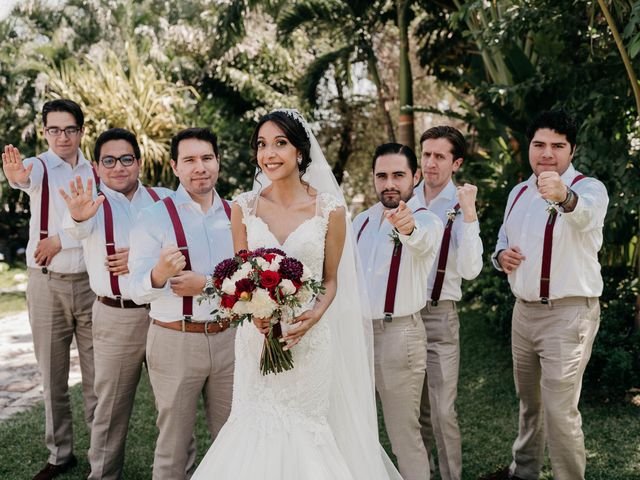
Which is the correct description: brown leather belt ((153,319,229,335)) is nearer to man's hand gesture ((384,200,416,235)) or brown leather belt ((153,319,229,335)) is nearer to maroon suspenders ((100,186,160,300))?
maroon suspenders ((100,186,160,300))

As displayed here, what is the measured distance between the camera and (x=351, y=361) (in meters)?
3.63

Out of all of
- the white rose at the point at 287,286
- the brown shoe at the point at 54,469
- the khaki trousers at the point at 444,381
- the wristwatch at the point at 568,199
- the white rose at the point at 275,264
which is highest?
the wristwatch at the point at 568,199

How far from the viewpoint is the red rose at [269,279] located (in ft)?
9.68

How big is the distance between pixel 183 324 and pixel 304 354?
0.78 meters

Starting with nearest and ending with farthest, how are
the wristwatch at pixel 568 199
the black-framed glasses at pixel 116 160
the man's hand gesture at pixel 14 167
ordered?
the wristwatch at pixel 568 199
the black-framed glasses at pixel 116 160
the man's hand gesture at pixel 14 167

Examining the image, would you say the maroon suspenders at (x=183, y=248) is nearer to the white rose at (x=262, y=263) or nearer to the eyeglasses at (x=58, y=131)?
the white rose at (x=262, y=263)

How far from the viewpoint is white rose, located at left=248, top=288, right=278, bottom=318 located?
2959mm

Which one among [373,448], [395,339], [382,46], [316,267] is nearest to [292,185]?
[316,267]

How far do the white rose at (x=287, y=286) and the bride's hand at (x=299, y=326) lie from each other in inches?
13.7

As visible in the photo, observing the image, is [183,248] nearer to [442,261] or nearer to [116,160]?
[116,160]

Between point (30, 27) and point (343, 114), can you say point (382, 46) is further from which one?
point (30, 27)

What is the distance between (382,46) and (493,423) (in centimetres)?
1350

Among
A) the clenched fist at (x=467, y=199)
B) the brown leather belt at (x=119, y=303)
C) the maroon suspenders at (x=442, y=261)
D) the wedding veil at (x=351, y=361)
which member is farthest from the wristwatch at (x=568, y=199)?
the brown leather belt at (x=119, y=303)

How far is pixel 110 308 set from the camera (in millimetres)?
4355
